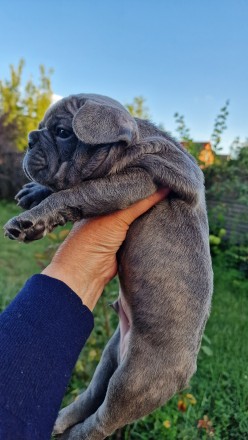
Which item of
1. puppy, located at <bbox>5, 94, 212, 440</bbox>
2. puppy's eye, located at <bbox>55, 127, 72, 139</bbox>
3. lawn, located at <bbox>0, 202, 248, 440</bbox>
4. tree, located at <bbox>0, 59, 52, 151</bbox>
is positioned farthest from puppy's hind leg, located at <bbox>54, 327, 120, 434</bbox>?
tree, located at <bbox>0, 59, 52, 151</bbox>

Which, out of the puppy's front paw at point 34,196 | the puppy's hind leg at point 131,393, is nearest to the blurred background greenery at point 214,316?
the puppy's front paw at point 34,196

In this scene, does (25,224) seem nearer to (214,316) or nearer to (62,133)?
(62,133)

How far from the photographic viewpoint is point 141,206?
210cm

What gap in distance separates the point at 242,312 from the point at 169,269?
4.60m

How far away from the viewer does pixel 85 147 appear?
2031 millimetres

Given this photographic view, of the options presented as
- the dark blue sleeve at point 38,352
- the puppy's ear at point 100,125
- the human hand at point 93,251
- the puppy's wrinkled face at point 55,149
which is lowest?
the dark blue sleeve at point 38,352

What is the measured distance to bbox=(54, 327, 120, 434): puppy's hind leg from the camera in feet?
7.77

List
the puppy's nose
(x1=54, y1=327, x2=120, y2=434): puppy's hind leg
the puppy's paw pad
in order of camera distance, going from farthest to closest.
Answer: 1. (x1=54, y1=327, x2=120, y2=434): puppy's hind leg
2. the puppy's nose
3. the puppy's paw pad

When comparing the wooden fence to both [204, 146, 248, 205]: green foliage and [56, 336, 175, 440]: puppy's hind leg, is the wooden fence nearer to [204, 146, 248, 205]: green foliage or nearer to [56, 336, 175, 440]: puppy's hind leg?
[204, 146, 248, 205]: green foliage

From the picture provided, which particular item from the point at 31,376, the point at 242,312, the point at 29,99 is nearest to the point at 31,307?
the point at 31,376

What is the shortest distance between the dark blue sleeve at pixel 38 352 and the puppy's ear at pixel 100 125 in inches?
26.7

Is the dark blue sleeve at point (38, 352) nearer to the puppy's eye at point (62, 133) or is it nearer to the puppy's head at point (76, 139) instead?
the puppy's head at point (76, 139)

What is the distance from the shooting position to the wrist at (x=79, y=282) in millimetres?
2111

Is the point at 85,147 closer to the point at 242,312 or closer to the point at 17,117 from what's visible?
the point at 242,312
